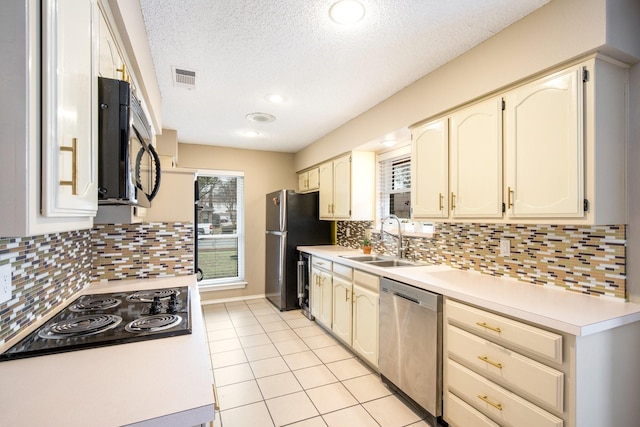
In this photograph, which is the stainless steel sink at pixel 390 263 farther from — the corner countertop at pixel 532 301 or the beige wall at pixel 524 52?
the beige wall at pixel 524 52

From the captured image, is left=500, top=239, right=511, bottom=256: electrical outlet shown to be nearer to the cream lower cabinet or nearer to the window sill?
the cream lower cabinet

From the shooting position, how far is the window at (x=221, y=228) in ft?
15.7

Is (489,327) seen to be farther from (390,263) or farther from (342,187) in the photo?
(342,187)

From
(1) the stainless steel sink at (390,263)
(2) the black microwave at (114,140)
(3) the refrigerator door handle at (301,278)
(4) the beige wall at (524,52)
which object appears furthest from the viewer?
(3) the refrigerator door handle at (301,278)

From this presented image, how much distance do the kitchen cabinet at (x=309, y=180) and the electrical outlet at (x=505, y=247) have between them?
8.84ft

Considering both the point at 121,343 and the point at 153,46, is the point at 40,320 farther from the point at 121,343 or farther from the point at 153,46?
the point at 153,46

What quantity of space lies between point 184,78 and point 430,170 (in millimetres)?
2047

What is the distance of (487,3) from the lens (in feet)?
5.22

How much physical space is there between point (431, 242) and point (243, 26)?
2.18m

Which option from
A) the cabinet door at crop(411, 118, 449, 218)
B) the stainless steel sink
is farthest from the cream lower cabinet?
the stainless steel sink

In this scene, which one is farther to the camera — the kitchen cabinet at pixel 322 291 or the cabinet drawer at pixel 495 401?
the kitchen cabinet at pixel 322 291

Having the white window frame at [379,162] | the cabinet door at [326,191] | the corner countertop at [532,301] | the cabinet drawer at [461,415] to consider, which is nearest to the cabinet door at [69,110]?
the corner countertop at [532,301]

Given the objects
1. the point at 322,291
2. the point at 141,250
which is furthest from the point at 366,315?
the point at 141,250

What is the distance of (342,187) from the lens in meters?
3.73
